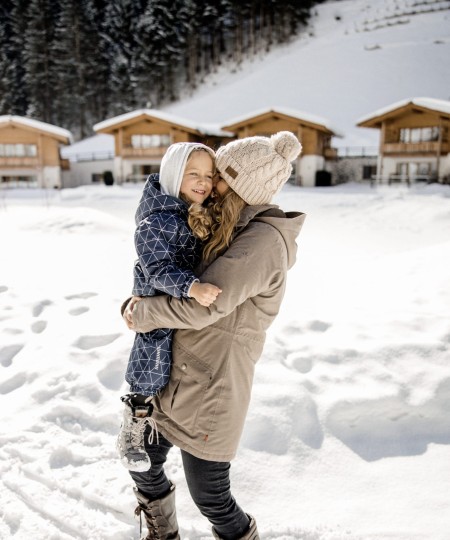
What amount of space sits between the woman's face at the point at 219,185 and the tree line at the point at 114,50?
190ft

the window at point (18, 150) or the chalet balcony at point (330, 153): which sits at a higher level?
the window at point (18, 150)

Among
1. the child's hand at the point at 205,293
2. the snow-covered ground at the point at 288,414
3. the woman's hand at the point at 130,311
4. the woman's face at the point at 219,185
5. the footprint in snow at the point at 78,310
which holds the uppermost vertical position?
the woman's face at the point at 219,185

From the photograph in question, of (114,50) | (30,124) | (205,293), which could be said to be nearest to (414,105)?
(30,124)

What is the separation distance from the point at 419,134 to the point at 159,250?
30.3 m

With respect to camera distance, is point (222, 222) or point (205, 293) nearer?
point (205, 293)

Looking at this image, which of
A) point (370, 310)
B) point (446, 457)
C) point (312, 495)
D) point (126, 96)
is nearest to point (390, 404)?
point (446, 457)

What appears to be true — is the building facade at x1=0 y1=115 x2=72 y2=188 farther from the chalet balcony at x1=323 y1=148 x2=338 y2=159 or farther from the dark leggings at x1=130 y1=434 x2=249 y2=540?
the dark leggings at x1=130 y1=434 x2=249 y2=540

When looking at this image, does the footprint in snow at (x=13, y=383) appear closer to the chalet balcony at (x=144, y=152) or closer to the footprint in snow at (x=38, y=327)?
the footprint in snow at (x=38, y=327)

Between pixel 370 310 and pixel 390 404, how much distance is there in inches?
70.6

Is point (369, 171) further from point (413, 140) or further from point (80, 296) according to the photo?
point (80, 296)

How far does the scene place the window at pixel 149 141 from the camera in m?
32.6

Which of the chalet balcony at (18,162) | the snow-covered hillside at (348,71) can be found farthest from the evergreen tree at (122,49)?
the chalet balcony at (18,162)

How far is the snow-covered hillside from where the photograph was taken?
4491 cm

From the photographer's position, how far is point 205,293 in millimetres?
1760
